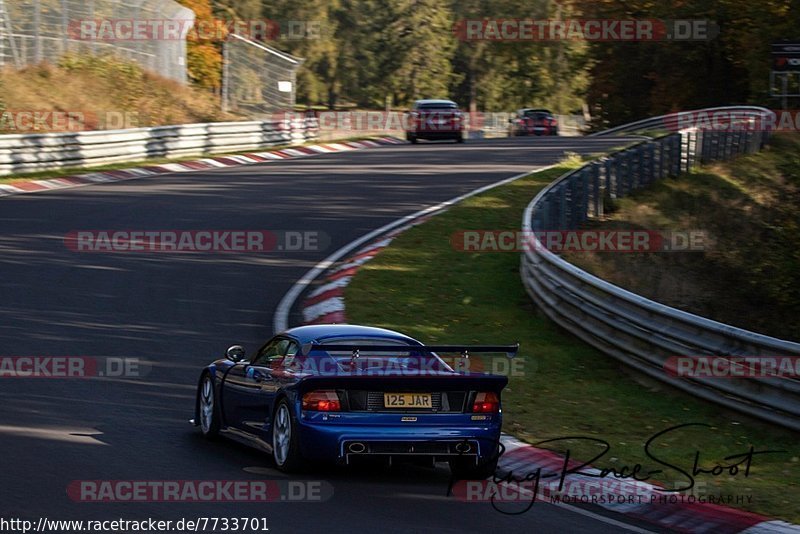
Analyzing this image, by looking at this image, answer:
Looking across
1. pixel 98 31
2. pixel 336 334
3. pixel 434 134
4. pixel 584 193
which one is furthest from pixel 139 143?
pixel 336 334

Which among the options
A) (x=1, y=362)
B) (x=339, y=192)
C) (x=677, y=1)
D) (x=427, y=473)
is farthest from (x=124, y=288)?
(x=677, y=1)

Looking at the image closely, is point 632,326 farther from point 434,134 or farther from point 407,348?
point 434,134

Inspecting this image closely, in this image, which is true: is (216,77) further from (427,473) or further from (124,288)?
(427,473)


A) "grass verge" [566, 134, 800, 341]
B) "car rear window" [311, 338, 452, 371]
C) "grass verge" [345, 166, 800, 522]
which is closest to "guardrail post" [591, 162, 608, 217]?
"grass verge" [566, 134, 800, 341]

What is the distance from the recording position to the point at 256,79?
43.9 metres

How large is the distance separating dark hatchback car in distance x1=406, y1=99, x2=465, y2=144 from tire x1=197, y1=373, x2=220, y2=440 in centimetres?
3165

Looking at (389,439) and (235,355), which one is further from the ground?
(235,355)

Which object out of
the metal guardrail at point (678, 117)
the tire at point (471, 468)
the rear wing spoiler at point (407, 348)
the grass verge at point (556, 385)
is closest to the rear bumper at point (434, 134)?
the metal guardrail at point (678, 117)

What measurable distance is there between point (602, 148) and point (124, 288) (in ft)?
72.2

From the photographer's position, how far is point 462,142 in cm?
4241

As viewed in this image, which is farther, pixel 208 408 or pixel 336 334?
pixel 208 408

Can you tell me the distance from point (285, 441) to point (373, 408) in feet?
2.25

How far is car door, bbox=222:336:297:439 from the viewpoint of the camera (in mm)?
9078

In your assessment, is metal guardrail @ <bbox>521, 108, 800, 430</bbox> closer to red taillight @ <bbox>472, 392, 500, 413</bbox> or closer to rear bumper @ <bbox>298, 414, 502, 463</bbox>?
red taillight @ <bbox>472, 392, 500, 413</bbox>
